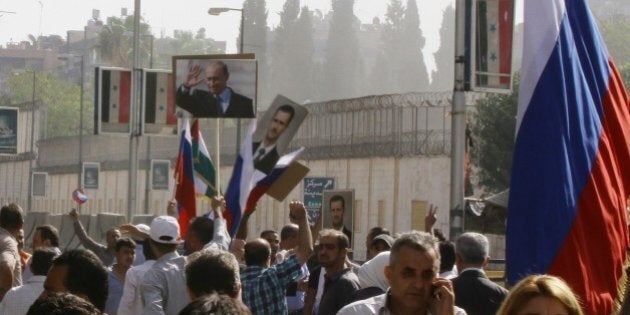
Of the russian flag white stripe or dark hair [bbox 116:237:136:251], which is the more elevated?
the russian flag white stripe

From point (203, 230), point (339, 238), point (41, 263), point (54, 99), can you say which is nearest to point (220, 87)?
point (339, 238)

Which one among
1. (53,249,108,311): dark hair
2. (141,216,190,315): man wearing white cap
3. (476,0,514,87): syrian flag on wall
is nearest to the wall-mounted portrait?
(476,0,514,87): syrian flag on wall

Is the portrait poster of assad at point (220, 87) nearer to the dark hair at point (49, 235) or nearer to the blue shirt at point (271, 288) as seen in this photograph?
the dark hair at point (49, 235)

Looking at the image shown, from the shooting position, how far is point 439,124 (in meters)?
48.2

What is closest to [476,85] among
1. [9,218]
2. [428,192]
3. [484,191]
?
[9,218]

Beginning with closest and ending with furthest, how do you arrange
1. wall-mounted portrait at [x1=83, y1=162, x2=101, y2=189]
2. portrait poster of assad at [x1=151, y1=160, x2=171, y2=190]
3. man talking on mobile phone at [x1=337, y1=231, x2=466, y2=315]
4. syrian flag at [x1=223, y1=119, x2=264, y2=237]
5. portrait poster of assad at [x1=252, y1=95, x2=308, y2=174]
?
man talking on mobile phone at [x1=337, y1=231, x2=466, y2=315]
syrian flag at [x1=223, y1=119, x2=264, y2=237]
portrait poster of assad at [x1=252, y1=95, x2=308, y2=174]
portrait poster of assad at [x1=151, y1=160, x2=171, y2=190]
wall-mounted portrait at [x1=83, y1=162, x2=101, y2=189]

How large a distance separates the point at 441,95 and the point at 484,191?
859 centimetres

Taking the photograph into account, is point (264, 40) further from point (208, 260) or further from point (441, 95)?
point (208, 260)

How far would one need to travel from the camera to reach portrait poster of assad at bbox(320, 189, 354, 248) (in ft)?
52.0

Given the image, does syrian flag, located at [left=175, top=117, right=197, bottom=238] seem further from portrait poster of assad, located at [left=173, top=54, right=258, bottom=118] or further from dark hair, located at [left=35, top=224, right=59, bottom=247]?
dark hair, located at [left=35, top=224, right=59, bottom=247]

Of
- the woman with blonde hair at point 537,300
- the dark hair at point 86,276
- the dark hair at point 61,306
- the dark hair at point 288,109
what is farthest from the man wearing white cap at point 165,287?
the dark hair at point 288,109

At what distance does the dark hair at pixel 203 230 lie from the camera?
35.3 ft

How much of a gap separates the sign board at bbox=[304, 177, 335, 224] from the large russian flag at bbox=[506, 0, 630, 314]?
532 inches

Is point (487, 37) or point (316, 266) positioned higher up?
point (487, 37)
